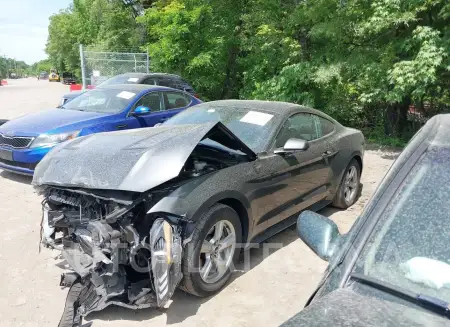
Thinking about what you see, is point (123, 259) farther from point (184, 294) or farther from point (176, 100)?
point (176, 100)

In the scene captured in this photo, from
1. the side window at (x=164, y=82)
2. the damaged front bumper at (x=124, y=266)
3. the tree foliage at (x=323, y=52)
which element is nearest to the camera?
the damaged front bumper at (x=124, y=266)

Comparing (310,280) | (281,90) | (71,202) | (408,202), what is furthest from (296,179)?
(281,90)

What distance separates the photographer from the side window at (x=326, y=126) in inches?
198

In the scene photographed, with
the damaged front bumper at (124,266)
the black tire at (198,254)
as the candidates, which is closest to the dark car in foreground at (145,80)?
the black tire at (198,254)

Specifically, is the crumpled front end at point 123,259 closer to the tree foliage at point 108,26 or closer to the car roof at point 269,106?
the car roof at point 269,106

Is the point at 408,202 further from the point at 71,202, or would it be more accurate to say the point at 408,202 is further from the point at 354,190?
the point at 354,190

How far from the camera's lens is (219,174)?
11.2 ft

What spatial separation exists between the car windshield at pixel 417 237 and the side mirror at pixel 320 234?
0.91 ft

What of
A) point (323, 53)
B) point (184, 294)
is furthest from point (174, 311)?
point (323, 53)

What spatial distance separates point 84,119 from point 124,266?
13.0 ft

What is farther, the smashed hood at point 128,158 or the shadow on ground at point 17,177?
the shadow on ground at point 17,177

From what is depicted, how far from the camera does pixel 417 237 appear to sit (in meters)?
1.54

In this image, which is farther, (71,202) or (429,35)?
(429,35)

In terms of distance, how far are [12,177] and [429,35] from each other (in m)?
8.48
